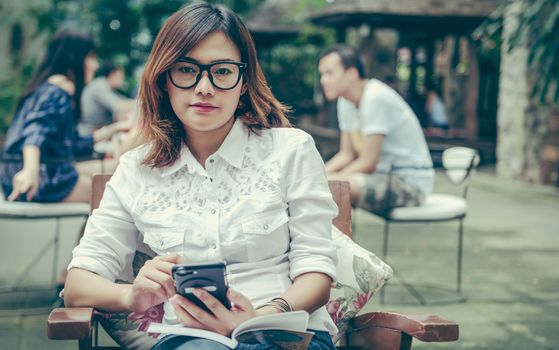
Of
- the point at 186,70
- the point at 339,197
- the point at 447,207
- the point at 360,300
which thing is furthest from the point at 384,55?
the point at 186,70

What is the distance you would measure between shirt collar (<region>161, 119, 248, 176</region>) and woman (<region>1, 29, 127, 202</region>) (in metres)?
2.32

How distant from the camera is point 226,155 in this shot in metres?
2.43

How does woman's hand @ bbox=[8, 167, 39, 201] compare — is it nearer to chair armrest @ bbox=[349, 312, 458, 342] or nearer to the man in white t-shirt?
the man in white t-shirt

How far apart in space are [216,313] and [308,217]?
429 mm

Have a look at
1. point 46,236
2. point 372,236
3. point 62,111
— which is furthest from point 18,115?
point 372,236

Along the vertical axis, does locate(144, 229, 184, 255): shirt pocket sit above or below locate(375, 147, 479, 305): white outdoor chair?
above

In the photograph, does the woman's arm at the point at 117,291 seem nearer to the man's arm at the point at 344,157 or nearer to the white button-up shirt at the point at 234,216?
the white button-up shirt at the point at 234,216

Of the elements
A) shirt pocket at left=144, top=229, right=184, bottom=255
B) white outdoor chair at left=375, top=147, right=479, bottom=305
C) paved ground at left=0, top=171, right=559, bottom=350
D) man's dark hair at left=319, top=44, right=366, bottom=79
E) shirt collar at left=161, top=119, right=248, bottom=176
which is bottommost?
paved ground at left=0, top=171, right=559, bottom=350

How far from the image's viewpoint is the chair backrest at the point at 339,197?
9.40 feet

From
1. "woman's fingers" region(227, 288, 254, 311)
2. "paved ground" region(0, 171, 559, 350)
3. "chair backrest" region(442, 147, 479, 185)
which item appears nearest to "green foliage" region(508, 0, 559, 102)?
"paved ground" region(0, 171, 559, 350)

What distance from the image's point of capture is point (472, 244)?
7.04 meters

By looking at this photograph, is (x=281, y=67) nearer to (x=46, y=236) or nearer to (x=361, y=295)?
(x=46, y=236)

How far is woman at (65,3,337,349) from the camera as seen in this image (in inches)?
90.7

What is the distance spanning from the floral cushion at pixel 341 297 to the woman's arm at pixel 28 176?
230cm
